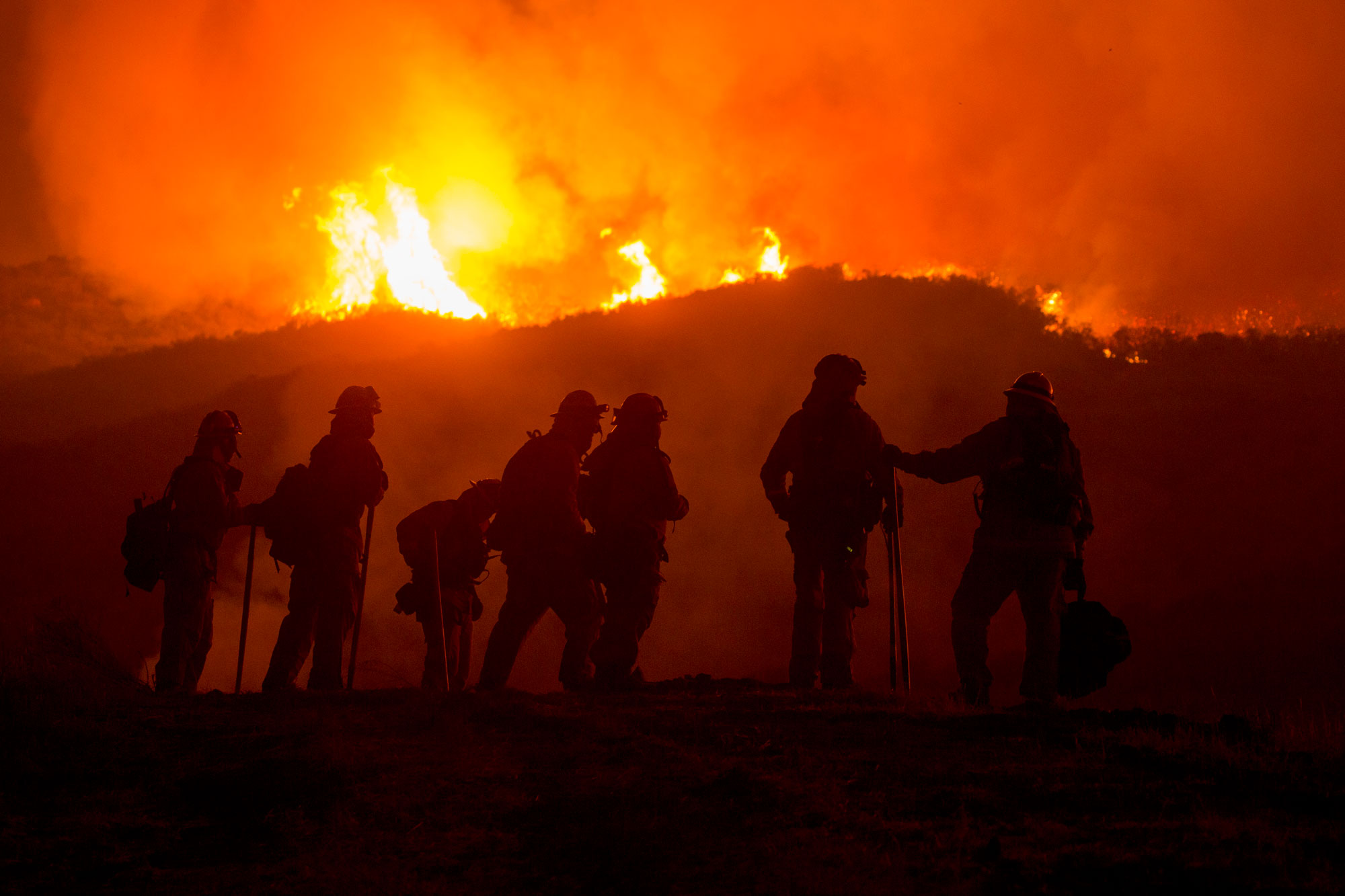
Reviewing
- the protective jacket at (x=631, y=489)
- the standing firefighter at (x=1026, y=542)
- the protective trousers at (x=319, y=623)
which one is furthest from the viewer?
the protective trousers at (x=319, y=623)

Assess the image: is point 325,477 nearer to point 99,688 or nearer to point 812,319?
point 99,688

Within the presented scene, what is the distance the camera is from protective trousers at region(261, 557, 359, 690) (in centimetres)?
944

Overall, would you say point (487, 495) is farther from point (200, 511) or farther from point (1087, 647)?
point (1087, 647)

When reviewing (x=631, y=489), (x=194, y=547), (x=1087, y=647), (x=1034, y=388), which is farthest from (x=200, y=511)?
(x=1087, y=647)

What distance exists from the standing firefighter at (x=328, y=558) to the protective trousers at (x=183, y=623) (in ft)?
2.11

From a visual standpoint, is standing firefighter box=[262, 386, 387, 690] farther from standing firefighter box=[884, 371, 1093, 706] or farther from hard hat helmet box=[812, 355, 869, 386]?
standing firefighter box=[884, 371, 1093, 706]

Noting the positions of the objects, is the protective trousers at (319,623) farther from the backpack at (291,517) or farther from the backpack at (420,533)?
the backpack at (420,533)

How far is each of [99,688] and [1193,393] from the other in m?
26.4

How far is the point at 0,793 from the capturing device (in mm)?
5219

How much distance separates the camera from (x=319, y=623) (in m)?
9.55

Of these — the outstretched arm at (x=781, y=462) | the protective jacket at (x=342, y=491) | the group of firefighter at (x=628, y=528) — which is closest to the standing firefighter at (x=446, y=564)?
the group of firefighter at (x=628, y=528)

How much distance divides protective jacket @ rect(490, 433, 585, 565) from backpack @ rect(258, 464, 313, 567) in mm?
1655

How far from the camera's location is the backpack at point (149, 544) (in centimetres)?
968

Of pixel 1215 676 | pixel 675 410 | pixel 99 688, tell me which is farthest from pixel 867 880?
pixel 675 410
